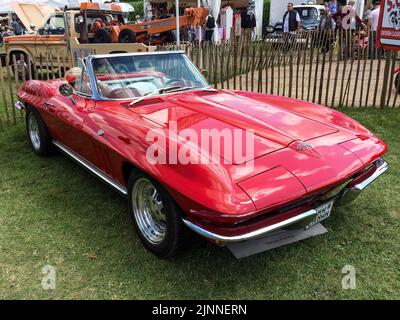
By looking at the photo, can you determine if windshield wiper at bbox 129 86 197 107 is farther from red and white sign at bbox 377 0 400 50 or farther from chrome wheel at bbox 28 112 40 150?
red and white sign at bbox 377 0 400 50

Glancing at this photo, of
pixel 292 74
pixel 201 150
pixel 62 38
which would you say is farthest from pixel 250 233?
pixel 62 38

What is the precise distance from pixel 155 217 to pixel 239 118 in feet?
3.45

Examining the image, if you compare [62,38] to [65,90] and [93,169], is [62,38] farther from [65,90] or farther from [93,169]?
[93,169]

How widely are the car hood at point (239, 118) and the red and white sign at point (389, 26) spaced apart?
3698mm

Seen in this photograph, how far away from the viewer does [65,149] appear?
4.29m

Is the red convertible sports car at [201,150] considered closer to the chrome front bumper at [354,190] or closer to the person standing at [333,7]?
the chrome front bumper at [354,190]

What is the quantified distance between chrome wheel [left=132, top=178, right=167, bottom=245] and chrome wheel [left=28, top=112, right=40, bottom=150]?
263cm

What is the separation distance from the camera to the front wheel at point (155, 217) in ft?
8.41

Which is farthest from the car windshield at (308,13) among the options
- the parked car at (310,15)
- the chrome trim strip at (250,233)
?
the chrome trim strip at (250,233)

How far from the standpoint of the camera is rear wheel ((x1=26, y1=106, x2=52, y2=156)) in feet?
15.6

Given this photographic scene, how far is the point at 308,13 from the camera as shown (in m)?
17.3

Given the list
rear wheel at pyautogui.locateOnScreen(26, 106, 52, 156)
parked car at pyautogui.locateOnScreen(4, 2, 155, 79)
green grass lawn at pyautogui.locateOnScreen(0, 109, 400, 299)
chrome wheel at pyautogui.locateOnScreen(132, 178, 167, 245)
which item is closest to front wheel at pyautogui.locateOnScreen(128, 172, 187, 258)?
chrome wheel at pyautogui.locateOnScreen(132, 178, 167, 245)
